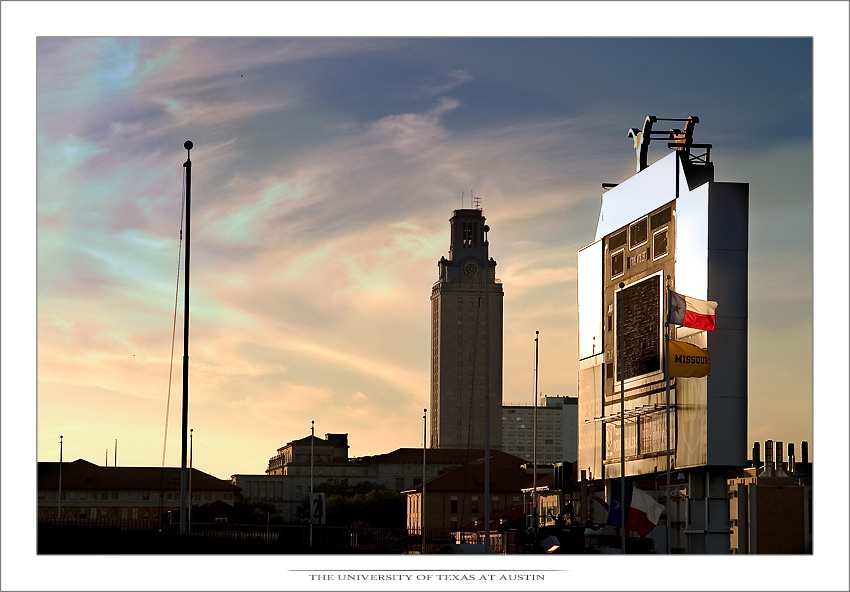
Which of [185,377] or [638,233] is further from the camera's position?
[638,233]

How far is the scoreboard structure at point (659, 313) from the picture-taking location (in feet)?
153

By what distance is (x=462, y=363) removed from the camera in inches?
7269

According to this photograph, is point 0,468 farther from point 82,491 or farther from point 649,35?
point 82,491

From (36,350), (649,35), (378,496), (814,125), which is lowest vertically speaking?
(378,496)

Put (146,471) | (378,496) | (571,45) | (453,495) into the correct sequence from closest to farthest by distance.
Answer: (571,45), (453,495), (146,471), (378,496)

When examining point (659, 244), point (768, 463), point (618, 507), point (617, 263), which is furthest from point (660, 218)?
point (618, 507)

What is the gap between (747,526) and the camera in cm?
4878

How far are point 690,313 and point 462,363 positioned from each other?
→ 454 feet

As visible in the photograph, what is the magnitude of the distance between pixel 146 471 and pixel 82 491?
22.4 ft

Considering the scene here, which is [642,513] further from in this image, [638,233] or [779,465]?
[638,233]

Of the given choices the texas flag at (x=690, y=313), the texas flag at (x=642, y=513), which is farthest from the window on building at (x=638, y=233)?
the texas flag at (x=642, y=513)

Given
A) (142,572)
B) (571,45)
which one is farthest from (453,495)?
(142,572)

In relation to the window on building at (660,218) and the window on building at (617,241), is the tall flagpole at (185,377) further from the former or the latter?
the window on building at (617,241)

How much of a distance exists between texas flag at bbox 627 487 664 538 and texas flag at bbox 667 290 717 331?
7.71 meters
